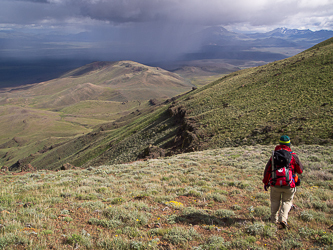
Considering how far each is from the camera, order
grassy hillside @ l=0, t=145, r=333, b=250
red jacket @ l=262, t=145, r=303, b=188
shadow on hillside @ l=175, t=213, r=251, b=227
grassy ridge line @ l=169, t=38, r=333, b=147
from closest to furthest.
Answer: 1. grassy hillside @ l=0, t=145, r=333, b=250
2. red jacket @ l=262, t=145, r=303, b=188
3. shadow on hillside @ l=175, t=213, r=251, b=227
4. grassy ridge line @ l=169, t=38, r=333, b=147

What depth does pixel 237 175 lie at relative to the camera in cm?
1216

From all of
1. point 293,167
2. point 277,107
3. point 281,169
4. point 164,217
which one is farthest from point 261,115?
point 164,217

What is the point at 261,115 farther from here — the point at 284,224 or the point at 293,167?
the point at 284,224

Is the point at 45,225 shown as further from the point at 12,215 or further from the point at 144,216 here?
the point at 144,216

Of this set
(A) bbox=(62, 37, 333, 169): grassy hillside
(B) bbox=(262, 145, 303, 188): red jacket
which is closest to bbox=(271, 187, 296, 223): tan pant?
(B) bbox=(262, 145, 303, 188): red jacket

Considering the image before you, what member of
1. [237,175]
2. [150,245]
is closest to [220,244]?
[150,245]

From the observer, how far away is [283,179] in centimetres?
557

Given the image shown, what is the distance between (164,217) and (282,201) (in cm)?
385

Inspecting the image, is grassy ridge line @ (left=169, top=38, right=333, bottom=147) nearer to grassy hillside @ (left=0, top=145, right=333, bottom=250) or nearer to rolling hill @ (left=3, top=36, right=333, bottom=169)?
rolling hill @ (left=3, top=36, right=333, bottom=169)

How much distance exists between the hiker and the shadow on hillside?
1037mm

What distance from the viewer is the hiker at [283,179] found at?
5.60 meters

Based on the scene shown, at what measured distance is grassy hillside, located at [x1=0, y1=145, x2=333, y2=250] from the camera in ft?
15.6

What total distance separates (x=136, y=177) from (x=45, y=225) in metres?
→ 7.25

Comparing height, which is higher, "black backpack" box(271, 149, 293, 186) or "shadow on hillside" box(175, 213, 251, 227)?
"black backpack" box(271, 149, 293, 186)
